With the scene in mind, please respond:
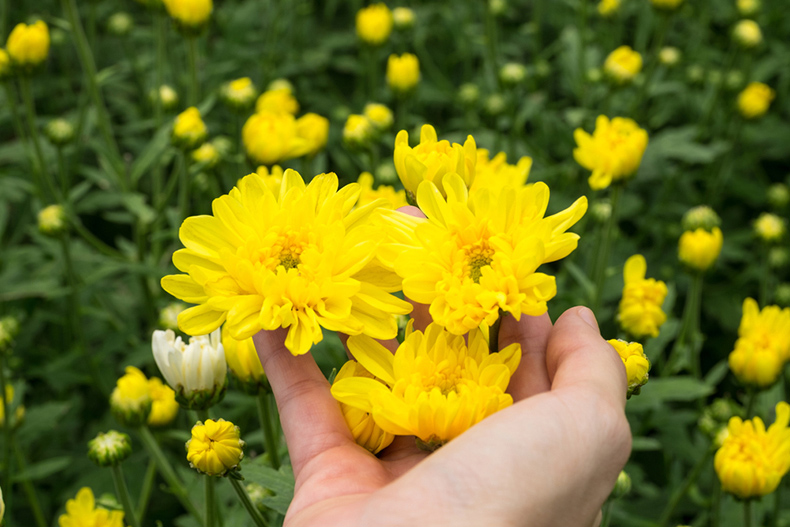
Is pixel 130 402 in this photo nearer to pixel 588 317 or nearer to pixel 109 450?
pixel 109 450

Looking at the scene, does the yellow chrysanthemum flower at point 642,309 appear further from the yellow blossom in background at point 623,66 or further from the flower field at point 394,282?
the yellow blossom in background at point 623,66

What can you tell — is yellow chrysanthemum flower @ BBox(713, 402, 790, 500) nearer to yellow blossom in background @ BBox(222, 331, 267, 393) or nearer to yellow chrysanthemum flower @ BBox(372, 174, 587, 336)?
yellow chrysanthemum flower @ BBox(372, 174, 587, 336)

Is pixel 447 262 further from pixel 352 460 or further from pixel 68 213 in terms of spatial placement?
pixel 68 213

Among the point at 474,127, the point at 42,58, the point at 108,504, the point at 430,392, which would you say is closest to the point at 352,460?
the point at 430,392

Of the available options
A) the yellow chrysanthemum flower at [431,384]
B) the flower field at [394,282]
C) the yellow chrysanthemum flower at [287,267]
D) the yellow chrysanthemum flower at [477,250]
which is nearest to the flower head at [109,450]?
the flower field at [394,282]

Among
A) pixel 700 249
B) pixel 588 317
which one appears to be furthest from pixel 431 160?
pixel 700 249

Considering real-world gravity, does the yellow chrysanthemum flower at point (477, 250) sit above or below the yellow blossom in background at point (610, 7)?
above
